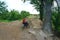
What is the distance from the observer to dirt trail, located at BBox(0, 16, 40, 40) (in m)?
14.6

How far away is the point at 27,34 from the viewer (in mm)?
14852

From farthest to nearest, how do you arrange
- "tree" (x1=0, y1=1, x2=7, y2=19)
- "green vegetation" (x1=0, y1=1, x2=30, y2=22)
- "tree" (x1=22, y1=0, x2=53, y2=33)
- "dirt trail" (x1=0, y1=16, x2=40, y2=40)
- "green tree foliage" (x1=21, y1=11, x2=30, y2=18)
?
"tree" (x1=0, y1=1, x2=7, y2=19), "green vegetation" (x1=0, y1=1, x2=30, y2=22), "green tree foliage" (x1=21, y1=11, x2=30, y2=18), "dirt trail" (x1=0, y1=16, x2=40, y2=40), "tree" (x1=22, y1=0, x2=53, y2=33)

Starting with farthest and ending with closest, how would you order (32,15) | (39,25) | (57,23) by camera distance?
(32,15) < (39,25) < (57,23)

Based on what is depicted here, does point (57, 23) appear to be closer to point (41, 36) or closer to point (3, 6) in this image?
point (41, 36)

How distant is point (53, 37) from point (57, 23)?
1119 millimetres

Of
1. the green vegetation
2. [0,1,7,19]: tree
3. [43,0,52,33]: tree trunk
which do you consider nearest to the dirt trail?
[43,0,52,33]: tree trunk

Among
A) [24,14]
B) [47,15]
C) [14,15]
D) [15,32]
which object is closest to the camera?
[47,15]

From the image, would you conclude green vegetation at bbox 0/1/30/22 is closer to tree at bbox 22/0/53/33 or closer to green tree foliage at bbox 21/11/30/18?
green tree foliage at bbox 21/11/30/18

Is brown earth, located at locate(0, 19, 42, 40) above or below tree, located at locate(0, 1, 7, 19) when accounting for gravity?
below

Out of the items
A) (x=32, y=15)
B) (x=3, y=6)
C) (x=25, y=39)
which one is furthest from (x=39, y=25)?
(x=3, y=6)

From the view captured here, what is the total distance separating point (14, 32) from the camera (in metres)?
15.9

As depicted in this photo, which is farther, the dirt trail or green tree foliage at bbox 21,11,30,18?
green tree foliage at bbox 21,11,30,18

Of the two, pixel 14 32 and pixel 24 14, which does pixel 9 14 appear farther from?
pixel 14 32

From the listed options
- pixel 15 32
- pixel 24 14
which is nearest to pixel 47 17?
pixel 15 32
